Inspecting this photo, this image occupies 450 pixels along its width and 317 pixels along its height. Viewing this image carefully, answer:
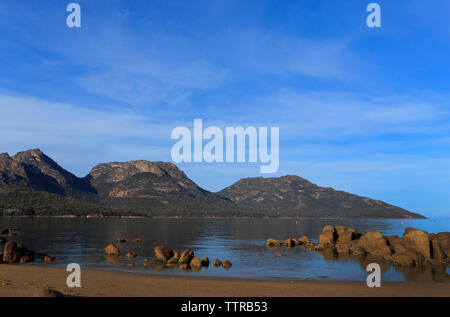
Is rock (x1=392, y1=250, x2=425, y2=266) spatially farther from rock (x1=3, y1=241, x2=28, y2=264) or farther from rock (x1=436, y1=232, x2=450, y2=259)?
rock (x1=3, y1=241, x2=28, y2=264)

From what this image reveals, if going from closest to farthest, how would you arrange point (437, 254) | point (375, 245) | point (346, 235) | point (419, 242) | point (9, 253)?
point (9, 253), point (437, 254), point (419, 242), point (375, 245), point (346, 235)

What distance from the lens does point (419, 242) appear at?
190ft

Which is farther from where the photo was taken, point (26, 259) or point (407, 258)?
point (407, 258)

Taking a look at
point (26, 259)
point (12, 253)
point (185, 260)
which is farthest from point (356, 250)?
point (12, 253)

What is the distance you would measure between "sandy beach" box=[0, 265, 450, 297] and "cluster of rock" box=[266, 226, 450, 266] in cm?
1965

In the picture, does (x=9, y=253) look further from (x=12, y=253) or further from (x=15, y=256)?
(x=15, y=256)

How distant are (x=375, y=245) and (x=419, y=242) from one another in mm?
8154

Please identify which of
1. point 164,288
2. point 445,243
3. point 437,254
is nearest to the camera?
point 164,288

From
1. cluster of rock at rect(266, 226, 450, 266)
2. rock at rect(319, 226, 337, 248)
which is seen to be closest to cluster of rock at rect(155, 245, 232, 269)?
cluster of rock at rect(266, 226, 450, 266)

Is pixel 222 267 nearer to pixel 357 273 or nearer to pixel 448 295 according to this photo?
pixel 357 273

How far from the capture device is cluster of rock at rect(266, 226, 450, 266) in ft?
→ 180
